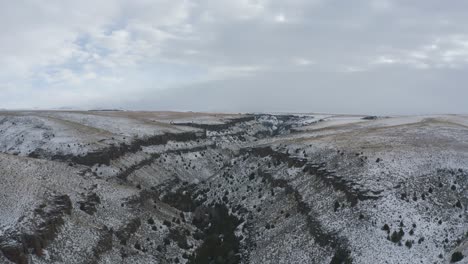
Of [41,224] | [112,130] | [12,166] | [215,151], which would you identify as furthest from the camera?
[215,151]

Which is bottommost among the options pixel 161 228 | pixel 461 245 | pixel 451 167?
pixel 161 228

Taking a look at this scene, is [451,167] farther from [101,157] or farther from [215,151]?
[215,151]

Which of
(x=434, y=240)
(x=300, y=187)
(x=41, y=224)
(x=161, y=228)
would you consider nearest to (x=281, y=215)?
(x=300, y=187)

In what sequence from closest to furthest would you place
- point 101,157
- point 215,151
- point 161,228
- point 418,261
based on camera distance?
point 418,261 < point 161,228 < point 101,157 < point 215,151

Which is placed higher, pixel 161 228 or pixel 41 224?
pixel 41 224

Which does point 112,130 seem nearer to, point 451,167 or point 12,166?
point 12,166

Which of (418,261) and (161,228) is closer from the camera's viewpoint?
(418,261)

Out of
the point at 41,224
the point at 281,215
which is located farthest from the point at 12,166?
the point at 281,215
